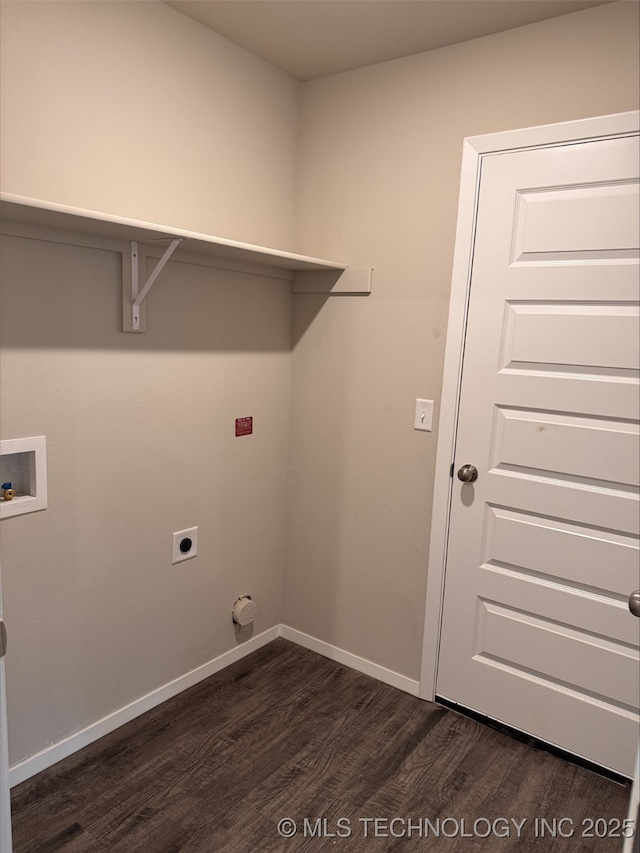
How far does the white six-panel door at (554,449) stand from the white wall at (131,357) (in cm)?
89

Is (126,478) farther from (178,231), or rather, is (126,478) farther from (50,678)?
(178,231)

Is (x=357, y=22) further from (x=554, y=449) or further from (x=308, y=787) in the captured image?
(x=308, y=787)

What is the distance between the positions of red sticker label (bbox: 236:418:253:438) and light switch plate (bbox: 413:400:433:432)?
0.68 m

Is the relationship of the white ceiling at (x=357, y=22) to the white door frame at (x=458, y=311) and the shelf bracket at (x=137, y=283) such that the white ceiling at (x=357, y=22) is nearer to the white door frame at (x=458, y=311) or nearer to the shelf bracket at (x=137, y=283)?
the white door frame at (x=458, y=311)

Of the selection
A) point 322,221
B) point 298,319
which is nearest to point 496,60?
point 322,221

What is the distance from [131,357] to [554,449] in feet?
4.69

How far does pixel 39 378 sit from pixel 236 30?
1.36m

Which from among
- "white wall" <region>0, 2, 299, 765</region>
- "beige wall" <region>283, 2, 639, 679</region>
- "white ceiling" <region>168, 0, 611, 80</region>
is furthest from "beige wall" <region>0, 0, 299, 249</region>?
"beige wall" <region>283, 2, 639, 679</region>

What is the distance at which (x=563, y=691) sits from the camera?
2.11 metres

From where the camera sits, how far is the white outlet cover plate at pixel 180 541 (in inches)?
91.4

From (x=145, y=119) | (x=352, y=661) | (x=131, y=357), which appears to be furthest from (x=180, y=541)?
(x=145, y=119)

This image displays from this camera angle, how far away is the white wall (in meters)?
1.77

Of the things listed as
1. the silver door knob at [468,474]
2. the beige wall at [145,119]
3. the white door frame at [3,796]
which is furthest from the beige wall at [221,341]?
the white door frame at [3,796]

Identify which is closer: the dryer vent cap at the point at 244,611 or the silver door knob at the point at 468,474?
the silver door knob at the point at 468,474
